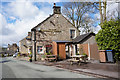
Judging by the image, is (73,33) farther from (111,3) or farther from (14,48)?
(14,48)

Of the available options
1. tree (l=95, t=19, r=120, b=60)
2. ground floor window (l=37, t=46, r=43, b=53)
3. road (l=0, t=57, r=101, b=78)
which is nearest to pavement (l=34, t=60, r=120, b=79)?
road (l=0, t=57, r=101, b=78)

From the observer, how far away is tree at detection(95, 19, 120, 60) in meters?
12.2

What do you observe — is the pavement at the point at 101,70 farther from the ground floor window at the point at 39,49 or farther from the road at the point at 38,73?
Answer: the ground floor window at the point at 39,49

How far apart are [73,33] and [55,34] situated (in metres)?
3.80

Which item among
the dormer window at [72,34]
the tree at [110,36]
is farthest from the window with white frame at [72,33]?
the tree at [110,36]

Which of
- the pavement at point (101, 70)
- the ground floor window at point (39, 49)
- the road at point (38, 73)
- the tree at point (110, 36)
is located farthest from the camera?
the ground floor window at point (39, 49)

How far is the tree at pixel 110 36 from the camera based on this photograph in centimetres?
1218

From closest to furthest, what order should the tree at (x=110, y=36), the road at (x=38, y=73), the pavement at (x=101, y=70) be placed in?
the pavement at (x=101, y=70), the road at (x=38, y=73), the tree at (x=110, y=36)

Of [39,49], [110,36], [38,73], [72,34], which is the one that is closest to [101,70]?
[38,73]

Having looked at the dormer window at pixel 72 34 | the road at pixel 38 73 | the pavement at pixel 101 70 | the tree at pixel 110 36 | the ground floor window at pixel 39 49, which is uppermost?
the dormer window at pixel 72 34

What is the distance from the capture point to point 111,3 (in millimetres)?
16266

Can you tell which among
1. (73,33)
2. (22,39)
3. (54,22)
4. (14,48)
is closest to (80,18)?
(73,33)

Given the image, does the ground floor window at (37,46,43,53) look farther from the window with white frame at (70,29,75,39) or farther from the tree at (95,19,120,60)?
the tree at (95,19,120,60)

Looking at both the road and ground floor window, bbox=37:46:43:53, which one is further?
ground floor window, bbox=37:46:43:53
